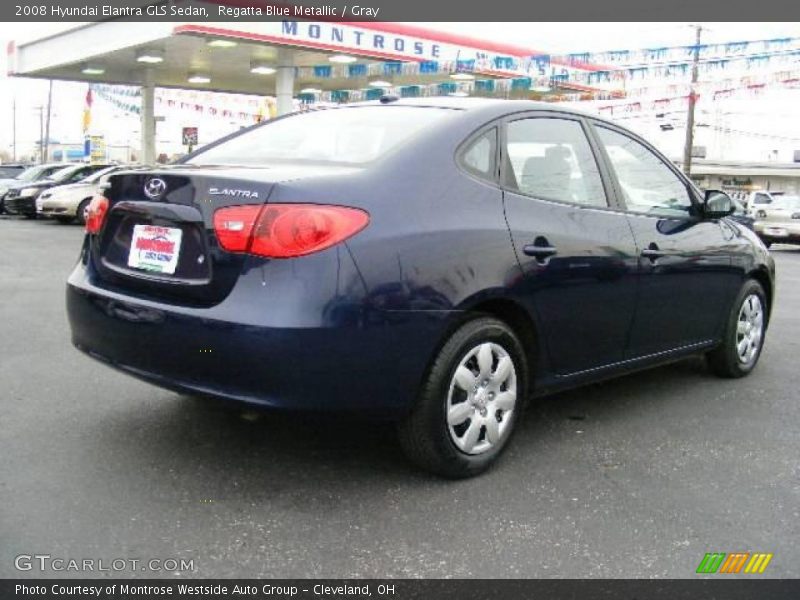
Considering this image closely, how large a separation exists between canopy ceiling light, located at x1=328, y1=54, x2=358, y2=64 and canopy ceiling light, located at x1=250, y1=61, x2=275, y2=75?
78.7 inches

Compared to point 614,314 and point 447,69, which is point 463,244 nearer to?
point 614,314

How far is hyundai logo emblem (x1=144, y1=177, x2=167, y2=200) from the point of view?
3242 mm

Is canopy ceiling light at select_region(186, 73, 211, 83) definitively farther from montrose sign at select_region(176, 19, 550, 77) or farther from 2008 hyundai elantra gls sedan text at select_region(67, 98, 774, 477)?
2008 hyundai elantra gls sedan text at select_region(67, 98, 774, 477)

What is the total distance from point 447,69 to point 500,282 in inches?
672

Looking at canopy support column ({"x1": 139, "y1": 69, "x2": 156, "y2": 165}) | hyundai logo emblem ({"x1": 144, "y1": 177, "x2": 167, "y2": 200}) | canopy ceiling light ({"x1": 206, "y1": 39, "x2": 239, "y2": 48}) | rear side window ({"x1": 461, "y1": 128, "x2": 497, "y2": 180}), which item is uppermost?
canopy ceiling light ({"x1": 206, "y1": 39, "x2": 239, "y2": 48})

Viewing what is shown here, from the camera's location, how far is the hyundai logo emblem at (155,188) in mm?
3242

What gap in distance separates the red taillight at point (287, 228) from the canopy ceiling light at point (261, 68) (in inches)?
730

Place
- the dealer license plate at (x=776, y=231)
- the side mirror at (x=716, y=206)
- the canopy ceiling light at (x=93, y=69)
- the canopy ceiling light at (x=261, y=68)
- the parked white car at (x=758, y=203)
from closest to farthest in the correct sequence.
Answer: the side mirror at (x=716, y=206) < the dealer license plate at (x=776, y=231) < the parked white car at (x=758, y=203) < the canopy ceiling light at (x=261, y=68) < the canopy ceiling light at (x=93, y=69)

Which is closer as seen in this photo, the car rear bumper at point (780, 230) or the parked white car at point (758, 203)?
the car rear bumper at point (780, 230)

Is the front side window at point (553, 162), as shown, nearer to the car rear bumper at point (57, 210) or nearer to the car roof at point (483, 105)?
the car roof at point (483, 105)

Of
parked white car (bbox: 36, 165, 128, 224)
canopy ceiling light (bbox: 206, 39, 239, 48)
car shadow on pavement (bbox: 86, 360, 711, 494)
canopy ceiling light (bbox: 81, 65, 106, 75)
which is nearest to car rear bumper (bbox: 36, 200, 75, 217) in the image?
parked white car (bbox: 36, 165, 128, 224)

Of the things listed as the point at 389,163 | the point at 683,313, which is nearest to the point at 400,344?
the point at 389,163
